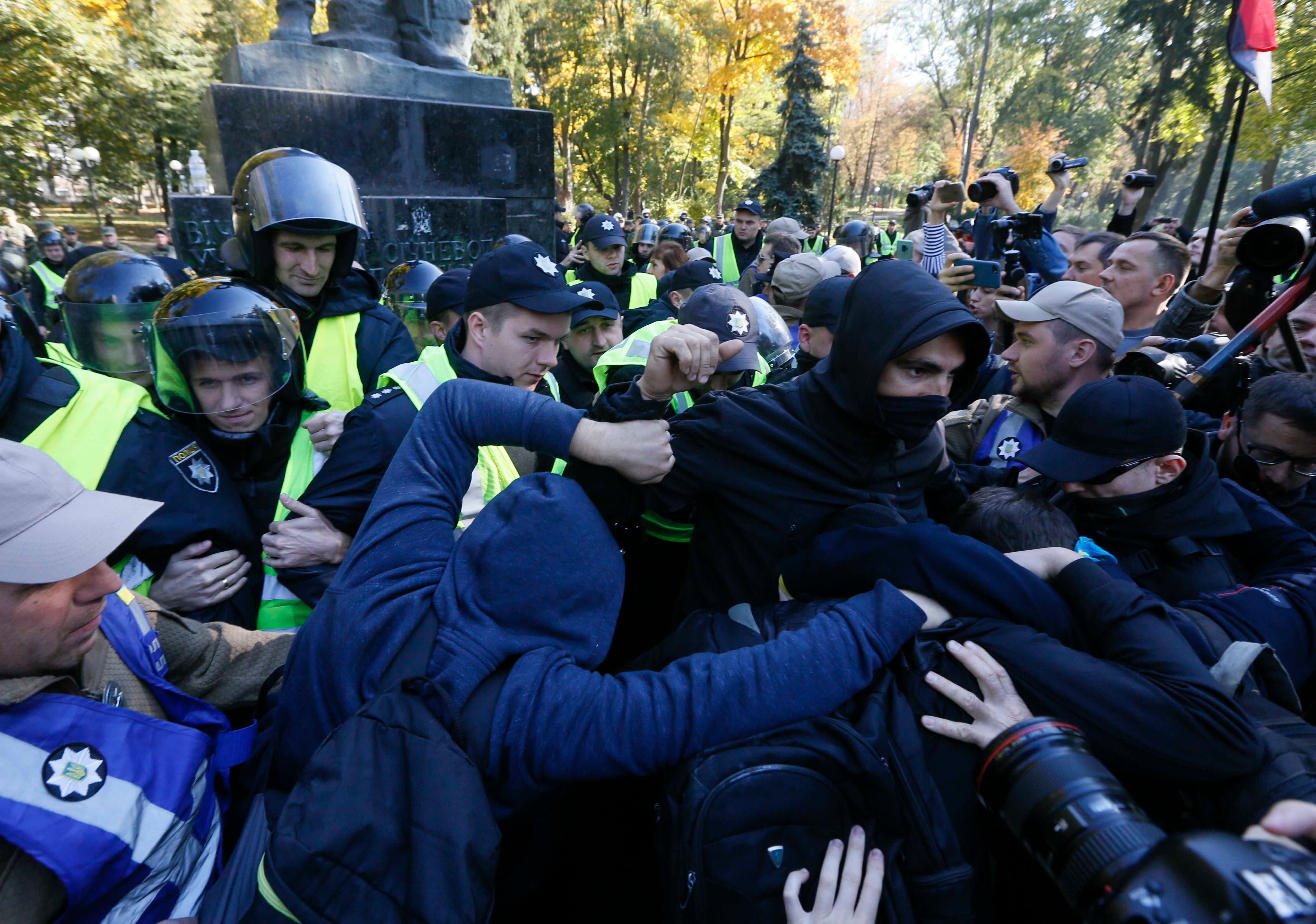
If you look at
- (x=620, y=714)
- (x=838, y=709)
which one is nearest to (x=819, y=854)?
(x=838, y=709)

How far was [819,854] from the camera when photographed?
1.29 m

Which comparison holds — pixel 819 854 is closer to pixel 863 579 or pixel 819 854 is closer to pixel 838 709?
pixel 838 709

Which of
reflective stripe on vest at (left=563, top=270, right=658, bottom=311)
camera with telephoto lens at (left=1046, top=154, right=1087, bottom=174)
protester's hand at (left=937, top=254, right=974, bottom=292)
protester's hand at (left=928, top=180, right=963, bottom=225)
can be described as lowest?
reflective stripe on vest at (left=563, top=270, right=658, bottom=311)

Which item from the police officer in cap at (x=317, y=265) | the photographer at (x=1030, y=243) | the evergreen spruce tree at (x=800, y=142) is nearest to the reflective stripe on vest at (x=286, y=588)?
the police officer in cap at (x=317, y=265)

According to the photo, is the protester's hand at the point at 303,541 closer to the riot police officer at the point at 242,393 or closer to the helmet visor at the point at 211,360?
the riot police officer at the point at 242,393

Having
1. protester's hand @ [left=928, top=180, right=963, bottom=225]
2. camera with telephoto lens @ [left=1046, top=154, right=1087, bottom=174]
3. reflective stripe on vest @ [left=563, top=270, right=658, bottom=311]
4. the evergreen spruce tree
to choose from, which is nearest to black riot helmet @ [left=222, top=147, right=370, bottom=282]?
reflective stripe on vest @ [left=563, top=270, right=658, bottom=311]

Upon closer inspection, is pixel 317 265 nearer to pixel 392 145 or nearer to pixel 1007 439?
pixel 1007 439

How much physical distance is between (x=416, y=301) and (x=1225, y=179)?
5.36 meters

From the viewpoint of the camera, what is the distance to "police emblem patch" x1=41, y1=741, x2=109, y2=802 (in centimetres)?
124

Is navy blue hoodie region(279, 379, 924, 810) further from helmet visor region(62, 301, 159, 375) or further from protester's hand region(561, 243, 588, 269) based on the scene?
protester's hand region(561, 243, 588, 269)

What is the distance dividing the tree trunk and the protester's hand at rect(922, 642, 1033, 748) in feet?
68.1

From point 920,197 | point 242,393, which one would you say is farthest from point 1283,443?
point 920,197

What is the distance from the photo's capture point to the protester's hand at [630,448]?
4.97 feet

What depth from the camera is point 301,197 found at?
3137 millimetres
